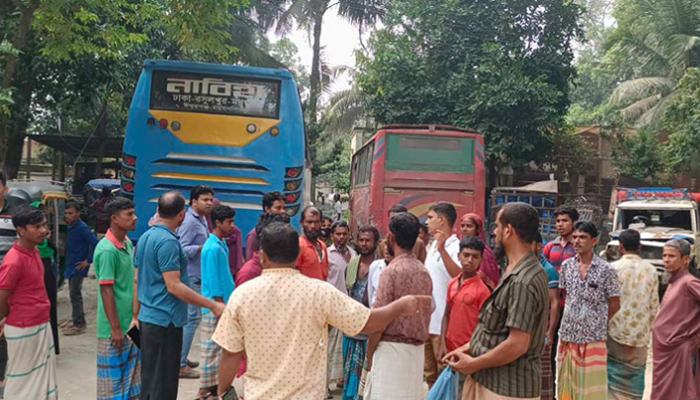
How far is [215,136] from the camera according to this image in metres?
8.98

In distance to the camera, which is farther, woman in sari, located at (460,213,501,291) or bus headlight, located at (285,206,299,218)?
bus headlight, located at (285,206,299,218)

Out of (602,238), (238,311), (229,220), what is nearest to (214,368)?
(229,220)

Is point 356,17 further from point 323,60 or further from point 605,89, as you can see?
point 605,89

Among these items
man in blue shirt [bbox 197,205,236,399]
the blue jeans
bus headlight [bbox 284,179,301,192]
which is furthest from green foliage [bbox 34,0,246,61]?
man in blue shirt [bbox 197,205,236,399]

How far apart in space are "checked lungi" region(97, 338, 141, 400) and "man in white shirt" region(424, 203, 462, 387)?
217cm

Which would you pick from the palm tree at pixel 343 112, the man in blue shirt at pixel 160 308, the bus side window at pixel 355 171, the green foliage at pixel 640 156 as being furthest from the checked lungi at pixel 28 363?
the palm tree at pixel 343 112

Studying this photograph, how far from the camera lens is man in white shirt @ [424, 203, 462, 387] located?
5.16 metres

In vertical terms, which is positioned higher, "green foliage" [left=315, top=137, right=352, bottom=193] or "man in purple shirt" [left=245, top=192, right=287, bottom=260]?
"green foliage" [left=315, top=137, right=352, bottom=193]

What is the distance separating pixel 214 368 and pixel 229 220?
1.25 metres

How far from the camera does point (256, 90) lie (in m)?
9.15

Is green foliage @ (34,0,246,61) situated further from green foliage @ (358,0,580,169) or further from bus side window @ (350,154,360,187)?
green foliage @ (358,0,580,169)

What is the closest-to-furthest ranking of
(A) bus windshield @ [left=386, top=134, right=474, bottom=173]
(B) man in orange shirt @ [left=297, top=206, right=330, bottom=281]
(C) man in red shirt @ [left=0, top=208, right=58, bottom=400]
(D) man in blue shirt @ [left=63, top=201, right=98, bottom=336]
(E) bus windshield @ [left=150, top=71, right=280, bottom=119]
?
1. (C) man in red shirt @ [left=0, top=208, right=58, bottom=400]
2. (B) man in orange shirt @ [left=297, top=206, right=330, bottom=281]
3. (D) man in blue shirt @ [left=63, top=201, right=98, bottom=336]
4. (E) bus windshield @ [left=150, top=71, right=280, bottom=119]
5. (A) bus windshield @ [left=386, top=134, right=474, bottom=173]

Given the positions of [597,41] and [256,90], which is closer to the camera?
[256,90]

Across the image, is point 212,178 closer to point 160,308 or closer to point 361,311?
point 160,308
